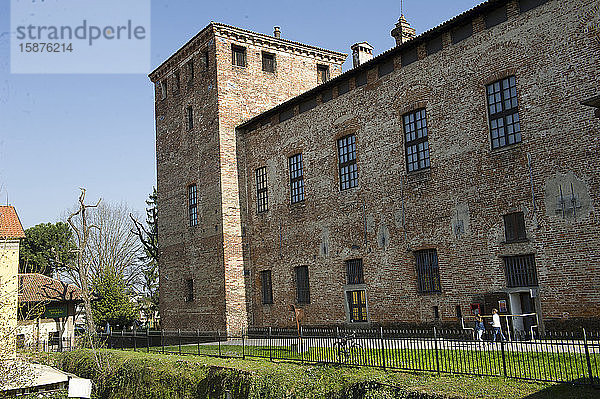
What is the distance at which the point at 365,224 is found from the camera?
1989 cm

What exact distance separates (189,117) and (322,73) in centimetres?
736

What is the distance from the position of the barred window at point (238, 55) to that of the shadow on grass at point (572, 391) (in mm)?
21176

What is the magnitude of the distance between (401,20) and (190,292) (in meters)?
A: 15.7

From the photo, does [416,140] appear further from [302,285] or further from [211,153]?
[211,153]

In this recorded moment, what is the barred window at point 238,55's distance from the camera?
26703 mm

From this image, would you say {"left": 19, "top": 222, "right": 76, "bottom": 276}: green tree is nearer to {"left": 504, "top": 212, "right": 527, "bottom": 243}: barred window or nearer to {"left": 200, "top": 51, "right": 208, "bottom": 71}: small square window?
{"left": 200, "top": 51, "right": 208, "bottom": 71}: small square window

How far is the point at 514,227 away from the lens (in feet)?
51.2

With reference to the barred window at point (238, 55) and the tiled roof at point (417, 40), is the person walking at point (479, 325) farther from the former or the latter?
the barred window at point (238, 55)

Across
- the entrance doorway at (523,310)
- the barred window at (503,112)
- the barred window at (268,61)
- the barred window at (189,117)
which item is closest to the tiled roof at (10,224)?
the barred window at (189,117)

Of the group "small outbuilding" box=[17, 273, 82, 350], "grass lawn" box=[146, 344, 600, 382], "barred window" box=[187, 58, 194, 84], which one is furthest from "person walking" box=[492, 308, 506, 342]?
"small outbuilding" box=[17, 273, 82, 350]

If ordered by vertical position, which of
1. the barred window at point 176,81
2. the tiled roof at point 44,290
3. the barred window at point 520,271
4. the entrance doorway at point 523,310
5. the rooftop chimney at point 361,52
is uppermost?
the barred window at point 176,81

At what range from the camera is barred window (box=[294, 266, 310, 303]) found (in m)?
22.4

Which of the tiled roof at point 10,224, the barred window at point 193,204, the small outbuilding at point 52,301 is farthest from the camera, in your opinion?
the small outbuilding at point 52,301

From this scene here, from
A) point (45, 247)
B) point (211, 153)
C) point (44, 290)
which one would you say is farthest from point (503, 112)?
point (45, 247)
